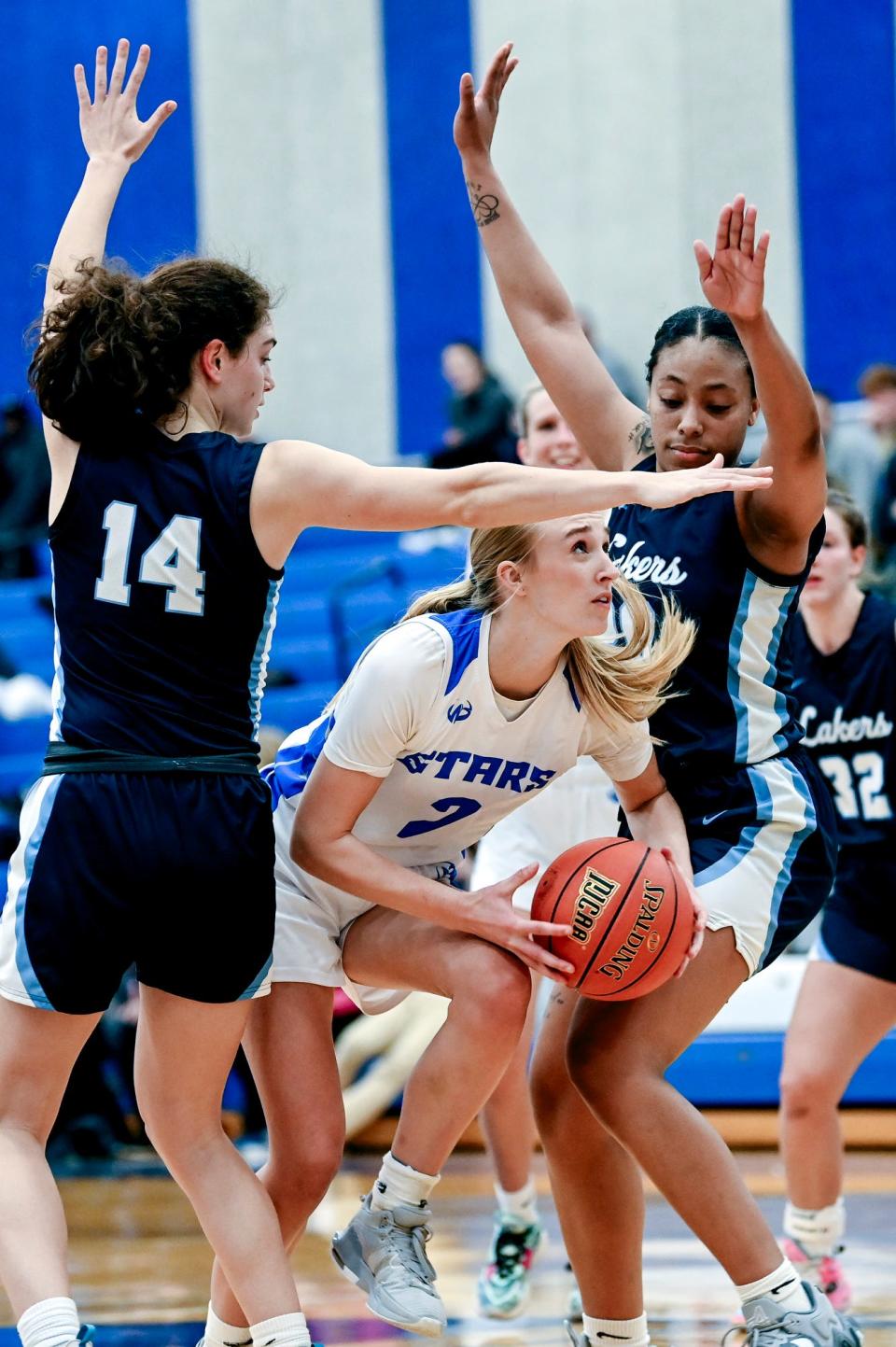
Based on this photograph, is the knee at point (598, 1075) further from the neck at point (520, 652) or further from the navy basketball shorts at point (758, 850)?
the neck at point (520, 652)

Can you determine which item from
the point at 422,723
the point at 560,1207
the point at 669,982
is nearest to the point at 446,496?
the point at 422,723

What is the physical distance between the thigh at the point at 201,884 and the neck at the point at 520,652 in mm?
581

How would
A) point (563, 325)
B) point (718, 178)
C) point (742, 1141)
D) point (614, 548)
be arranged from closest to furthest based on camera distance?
point (614, 548) < point (563, 325) < point (742, 1141) < point (718, 178)

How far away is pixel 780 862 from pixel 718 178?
882 centimetres

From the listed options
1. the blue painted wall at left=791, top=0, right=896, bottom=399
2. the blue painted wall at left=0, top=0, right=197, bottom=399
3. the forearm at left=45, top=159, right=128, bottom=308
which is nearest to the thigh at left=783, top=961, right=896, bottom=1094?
the forearm at left=45, top=159, right=128, bottom=308

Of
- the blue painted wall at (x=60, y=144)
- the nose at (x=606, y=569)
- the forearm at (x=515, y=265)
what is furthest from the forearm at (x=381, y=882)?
the blue painted wall at (x=60, y=144)

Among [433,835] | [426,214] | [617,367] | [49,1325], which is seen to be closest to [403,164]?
[426,214]

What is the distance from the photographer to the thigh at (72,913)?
3.40 m

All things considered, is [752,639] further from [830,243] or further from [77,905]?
[830,243]

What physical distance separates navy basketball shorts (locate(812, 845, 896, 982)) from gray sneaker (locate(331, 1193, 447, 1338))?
1825 millimetres

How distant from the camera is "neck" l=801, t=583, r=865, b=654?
542cm

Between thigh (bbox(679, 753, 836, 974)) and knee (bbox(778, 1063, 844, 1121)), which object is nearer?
thigh (bbox(679, 753, 836, 974))

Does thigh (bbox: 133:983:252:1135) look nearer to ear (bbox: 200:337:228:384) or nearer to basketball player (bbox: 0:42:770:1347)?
basketball player (bbox: 0:42:770:1347)

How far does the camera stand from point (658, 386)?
3.95 meters
